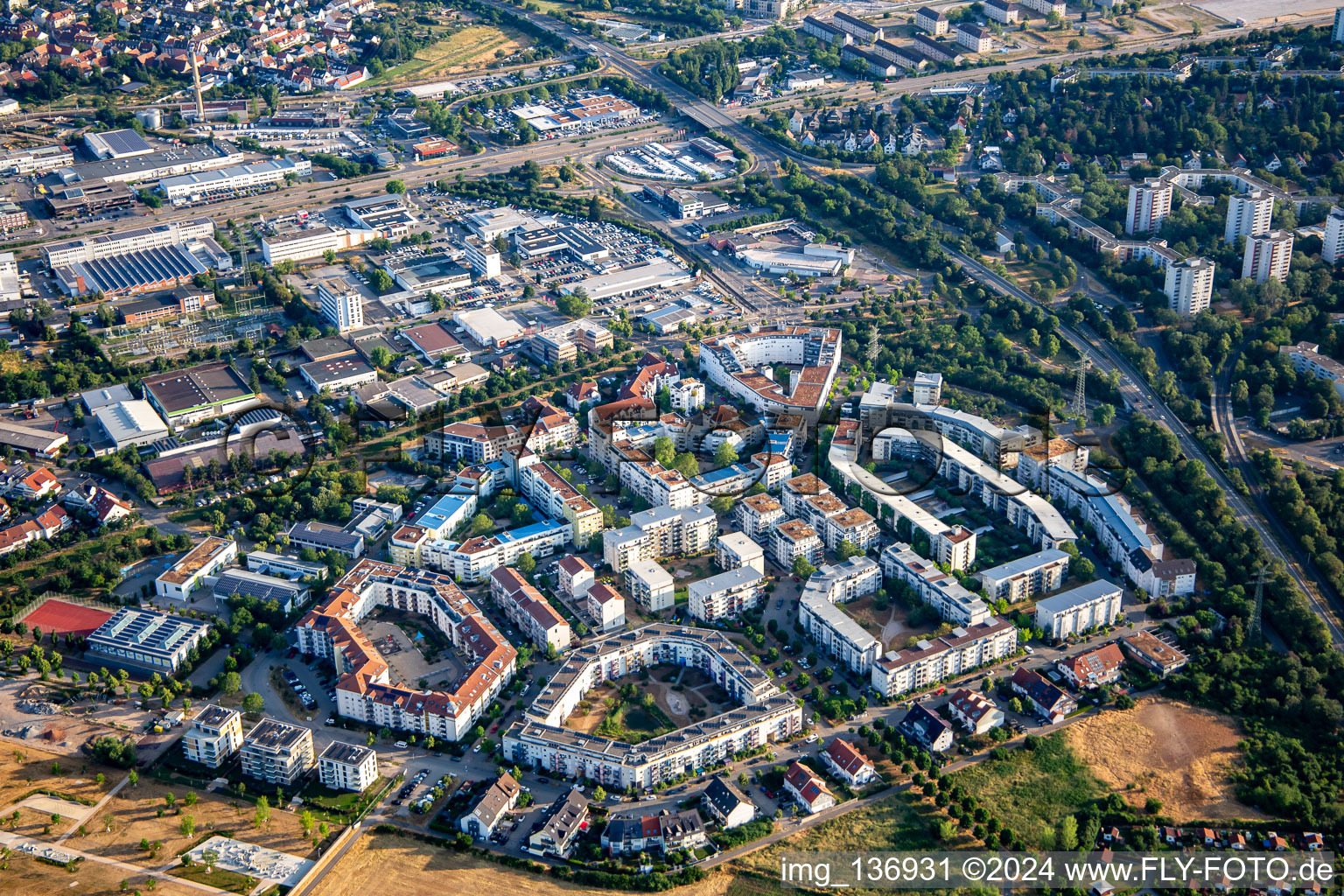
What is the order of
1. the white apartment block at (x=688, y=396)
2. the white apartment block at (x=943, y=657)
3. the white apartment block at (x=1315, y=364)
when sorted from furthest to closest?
the white apartment block at (x=688, y=396), the white apartment block at (x=1315, y=364), the white apartment block at (x=943, y=657)

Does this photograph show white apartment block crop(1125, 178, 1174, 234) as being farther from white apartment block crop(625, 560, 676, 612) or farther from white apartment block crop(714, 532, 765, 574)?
white apartment block crop(625, 560, 676, 612)

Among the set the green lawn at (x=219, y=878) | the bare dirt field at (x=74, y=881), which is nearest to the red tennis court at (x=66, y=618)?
the bare dirt field at (x=74, y=881)

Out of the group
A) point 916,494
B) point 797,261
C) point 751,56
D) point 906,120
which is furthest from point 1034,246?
point 751,56

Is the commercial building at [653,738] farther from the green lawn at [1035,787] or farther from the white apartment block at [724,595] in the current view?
the green lawn at [1035,787]

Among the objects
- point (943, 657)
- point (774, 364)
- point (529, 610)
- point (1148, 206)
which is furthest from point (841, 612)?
point (1148, 206)

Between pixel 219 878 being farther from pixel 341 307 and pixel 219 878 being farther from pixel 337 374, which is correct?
pixel 341 307

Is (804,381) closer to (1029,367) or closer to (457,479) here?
(1029,367)
